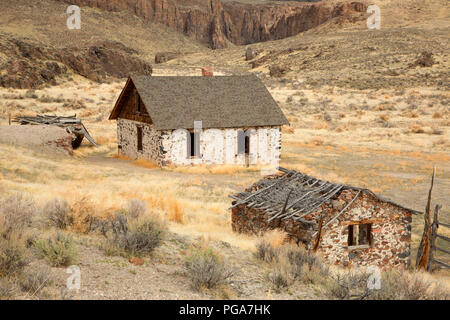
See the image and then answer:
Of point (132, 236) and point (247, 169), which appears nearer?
point (132, 236)

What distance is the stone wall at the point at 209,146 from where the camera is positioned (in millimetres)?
25234

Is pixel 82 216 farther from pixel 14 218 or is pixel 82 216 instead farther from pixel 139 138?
pixel 139 138

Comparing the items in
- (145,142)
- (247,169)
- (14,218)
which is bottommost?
(247,169)

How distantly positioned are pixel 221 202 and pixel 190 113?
8820mm

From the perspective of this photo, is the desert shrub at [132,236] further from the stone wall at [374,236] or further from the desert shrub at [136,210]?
the stone wall at [374,236]

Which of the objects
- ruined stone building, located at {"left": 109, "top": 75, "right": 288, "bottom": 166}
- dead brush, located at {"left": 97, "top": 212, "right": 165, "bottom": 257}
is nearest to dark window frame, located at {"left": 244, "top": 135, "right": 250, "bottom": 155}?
ruined stone building, located at {"left": 109, "top": 75, "right": 288, "bottom": 166}

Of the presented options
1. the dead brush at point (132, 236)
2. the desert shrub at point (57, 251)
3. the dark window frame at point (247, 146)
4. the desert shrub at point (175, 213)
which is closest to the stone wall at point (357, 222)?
the desert shrub at point (175, 213)

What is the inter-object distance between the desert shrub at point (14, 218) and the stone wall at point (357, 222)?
5.43 meters

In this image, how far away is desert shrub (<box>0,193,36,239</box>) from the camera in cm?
813

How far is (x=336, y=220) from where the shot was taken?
11570 mm

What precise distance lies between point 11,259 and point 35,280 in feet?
2.27

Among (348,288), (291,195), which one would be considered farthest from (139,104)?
(348,288)

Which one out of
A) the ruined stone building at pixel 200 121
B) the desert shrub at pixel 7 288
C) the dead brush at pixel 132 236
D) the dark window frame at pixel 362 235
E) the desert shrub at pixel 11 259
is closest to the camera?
the desert shrub at pixel 7 288

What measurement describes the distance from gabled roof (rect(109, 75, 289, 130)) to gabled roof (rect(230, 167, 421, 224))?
11.7m
